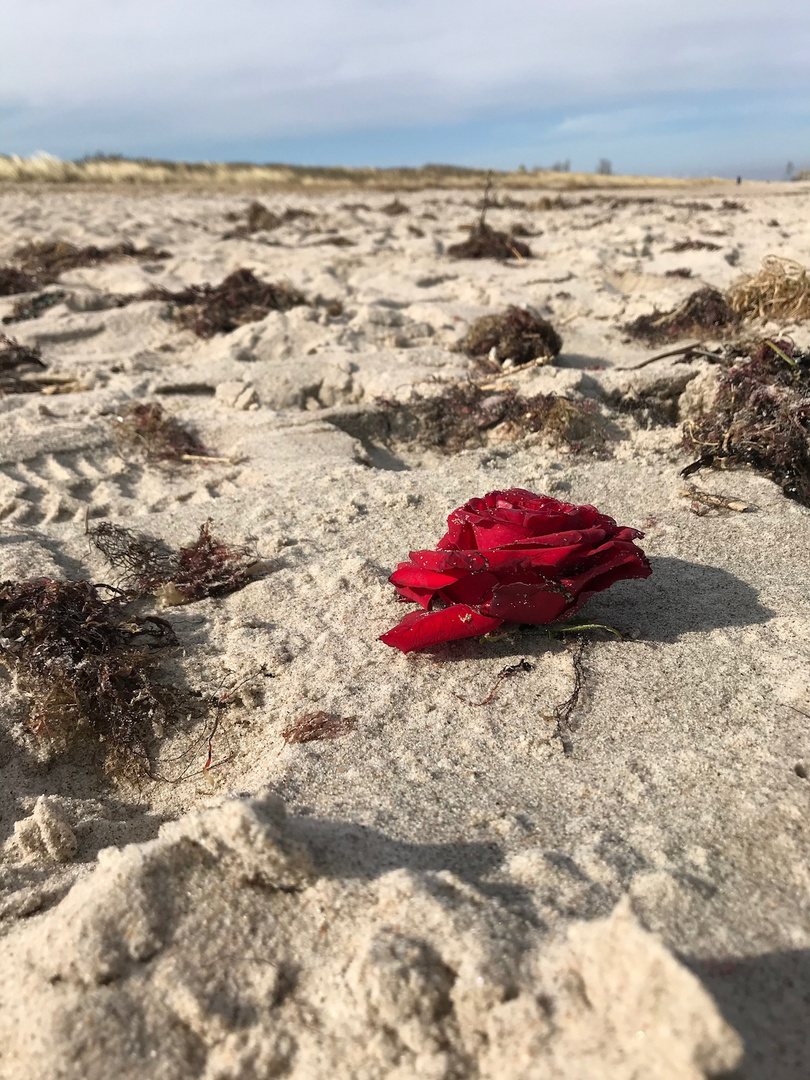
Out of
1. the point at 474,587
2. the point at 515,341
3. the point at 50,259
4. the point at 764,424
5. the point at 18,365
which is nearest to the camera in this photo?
the point at 474,587

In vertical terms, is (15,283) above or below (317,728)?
above

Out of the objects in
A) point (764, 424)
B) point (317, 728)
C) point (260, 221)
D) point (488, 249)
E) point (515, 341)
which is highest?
point (260, 221)

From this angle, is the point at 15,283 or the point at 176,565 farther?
the point at 15,283

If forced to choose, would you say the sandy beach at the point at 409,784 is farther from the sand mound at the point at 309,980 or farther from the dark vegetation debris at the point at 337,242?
the dark vegetation debris at the point at 337,242

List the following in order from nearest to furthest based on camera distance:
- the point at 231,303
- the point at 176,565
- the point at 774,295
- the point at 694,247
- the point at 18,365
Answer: the point at 176,565
the point at 774,295
the point at 18,365
the point at 231,303
the point at 694,247

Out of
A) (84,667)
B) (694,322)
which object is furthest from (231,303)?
(84,667)

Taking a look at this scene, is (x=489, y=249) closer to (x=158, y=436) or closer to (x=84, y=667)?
(x=158, y=436)

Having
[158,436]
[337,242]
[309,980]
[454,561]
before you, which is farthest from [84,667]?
[337,242]
